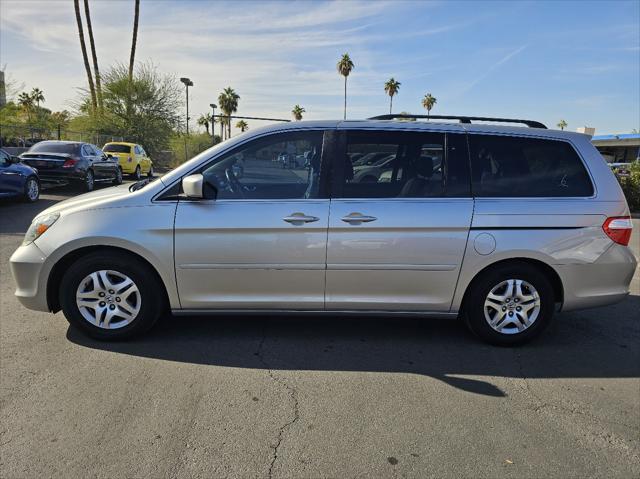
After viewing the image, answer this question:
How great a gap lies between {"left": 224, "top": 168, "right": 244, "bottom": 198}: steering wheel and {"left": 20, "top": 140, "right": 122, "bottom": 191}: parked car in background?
11695 millimetres

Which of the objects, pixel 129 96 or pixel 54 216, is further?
pixel 129 96

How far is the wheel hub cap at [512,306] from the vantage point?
393 centimetres

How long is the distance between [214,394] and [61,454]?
94 cm

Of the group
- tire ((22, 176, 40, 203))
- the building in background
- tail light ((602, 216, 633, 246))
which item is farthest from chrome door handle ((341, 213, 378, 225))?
the building in background

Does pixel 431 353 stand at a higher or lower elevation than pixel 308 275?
lower

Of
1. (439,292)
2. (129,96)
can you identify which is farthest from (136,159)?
(439,292)

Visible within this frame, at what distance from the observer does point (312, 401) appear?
310 cm

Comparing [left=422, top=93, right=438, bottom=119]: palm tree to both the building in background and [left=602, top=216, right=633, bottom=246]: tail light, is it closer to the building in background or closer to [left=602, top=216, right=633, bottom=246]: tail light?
the building in background

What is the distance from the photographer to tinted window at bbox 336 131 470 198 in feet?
12.5

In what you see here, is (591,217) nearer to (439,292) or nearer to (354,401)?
(439,292)

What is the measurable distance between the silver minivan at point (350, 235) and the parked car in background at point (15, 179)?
8143 millimetres

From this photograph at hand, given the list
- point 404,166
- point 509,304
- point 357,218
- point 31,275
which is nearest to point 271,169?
point 357,218

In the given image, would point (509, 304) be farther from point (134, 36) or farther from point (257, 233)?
point (134, 36)

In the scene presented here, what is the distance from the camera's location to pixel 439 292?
387cm
